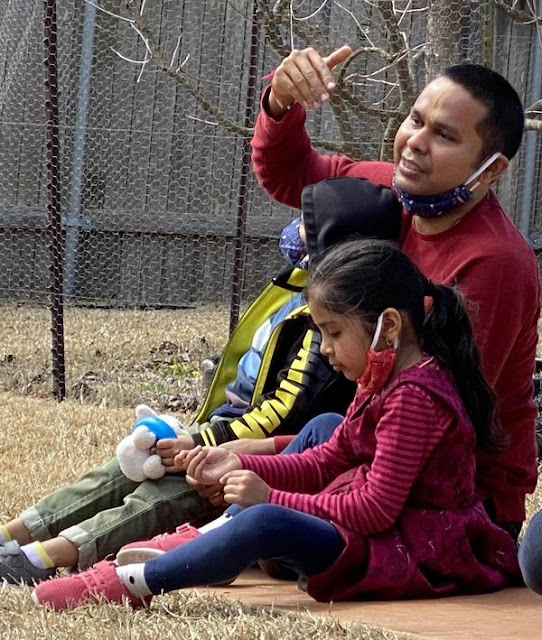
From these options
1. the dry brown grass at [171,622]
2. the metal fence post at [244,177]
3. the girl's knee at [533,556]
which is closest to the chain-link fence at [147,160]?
the metal fence post at [244,177]

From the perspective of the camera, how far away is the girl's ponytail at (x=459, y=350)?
3195 mm

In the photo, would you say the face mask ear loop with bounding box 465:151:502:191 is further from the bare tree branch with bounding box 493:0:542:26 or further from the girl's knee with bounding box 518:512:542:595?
the bare tree branch with bounding box 493:0:542:26

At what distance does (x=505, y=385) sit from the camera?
346 cm

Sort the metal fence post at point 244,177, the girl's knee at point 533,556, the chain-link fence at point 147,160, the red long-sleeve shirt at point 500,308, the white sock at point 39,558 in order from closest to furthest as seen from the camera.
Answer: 1. the girl's knee at point 533,556
2. the red long-sleeve shirt at point 500,308
3. the white sock at point 39,558
4. the metal fence post at point 244,177
5. the chain-link fence at point 147,160

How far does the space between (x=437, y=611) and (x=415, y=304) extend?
0.73 m

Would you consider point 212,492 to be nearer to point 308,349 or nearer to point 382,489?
point 308,349

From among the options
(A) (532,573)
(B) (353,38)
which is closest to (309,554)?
(A) (532,573)

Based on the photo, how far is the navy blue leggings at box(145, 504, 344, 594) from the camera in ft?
9.78

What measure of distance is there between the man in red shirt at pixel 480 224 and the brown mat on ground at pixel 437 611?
30 centimetres

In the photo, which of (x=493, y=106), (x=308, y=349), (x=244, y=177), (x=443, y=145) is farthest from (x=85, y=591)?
(x=244, y=177)

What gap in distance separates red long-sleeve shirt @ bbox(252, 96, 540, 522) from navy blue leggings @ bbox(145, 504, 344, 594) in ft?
1.73

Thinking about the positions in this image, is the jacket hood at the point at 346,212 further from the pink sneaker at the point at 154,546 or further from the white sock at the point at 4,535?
the white sock at the point at 4,535

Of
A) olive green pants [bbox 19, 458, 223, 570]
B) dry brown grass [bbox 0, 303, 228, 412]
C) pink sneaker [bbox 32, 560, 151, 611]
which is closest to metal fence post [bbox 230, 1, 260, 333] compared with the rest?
dry brown grass [bbox 0, 303, 228, 412]

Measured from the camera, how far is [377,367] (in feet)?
10.3
